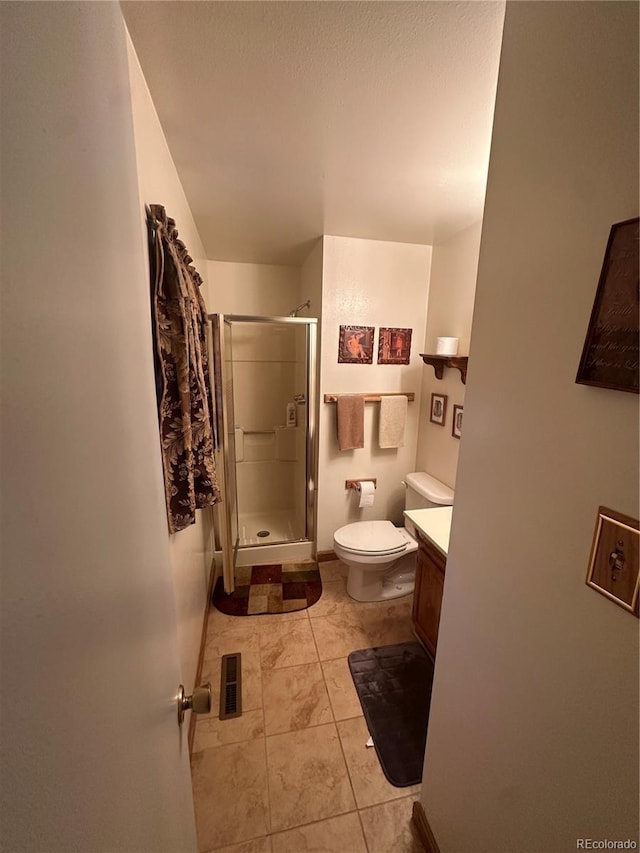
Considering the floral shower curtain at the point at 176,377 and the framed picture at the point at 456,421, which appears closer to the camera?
the floral shower curtain at the point at 176,377

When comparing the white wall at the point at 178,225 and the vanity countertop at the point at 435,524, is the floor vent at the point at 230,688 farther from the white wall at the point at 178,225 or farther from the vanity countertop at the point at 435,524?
the vanity countertop at the point at 435,524

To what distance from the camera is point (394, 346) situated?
2521 mm

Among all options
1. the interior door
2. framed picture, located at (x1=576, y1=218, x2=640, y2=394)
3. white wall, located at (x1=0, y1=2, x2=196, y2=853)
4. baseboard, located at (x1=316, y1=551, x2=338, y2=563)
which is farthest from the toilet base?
framed picture, located at (x1=576, y1=218, x2=640, y2=394)

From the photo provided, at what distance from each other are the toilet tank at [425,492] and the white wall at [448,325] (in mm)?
76

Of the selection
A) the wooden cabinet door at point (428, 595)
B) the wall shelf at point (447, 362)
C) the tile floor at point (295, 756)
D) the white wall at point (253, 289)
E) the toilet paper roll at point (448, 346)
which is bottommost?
the tile floor at point (295, 756)

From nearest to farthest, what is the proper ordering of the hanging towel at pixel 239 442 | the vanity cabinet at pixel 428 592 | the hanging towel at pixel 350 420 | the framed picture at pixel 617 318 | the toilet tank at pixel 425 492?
1. the framed picture at pixel 617 318
2. the vanity cabinet at pixel 428 592
3. the toilet tank at pixel 425 492
4. the hanging towel at pixel 350 420
5. the hanging towel at pixel 239 442

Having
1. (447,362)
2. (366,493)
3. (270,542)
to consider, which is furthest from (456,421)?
(270,542)

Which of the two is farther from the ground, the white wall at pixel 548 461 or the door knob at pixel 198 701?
the white wall at pixel 548 461

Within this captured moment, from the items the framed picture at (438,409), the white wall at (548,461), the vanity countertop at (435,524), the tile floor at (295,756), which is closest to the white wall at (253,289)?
the framed picture at (438,409)

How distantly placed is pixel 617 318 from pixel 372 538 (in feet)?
6.38

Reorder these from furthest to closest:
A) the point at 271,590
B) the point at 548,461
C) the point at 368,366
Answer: the point at 368,366, the point at 271,590, the point at 548,461

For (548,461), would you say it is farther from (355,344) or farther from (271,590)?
(271,590)

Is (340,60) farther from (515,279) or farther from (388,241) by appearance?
(388,241)

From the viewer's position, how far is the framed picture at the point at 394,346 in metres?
2.49
